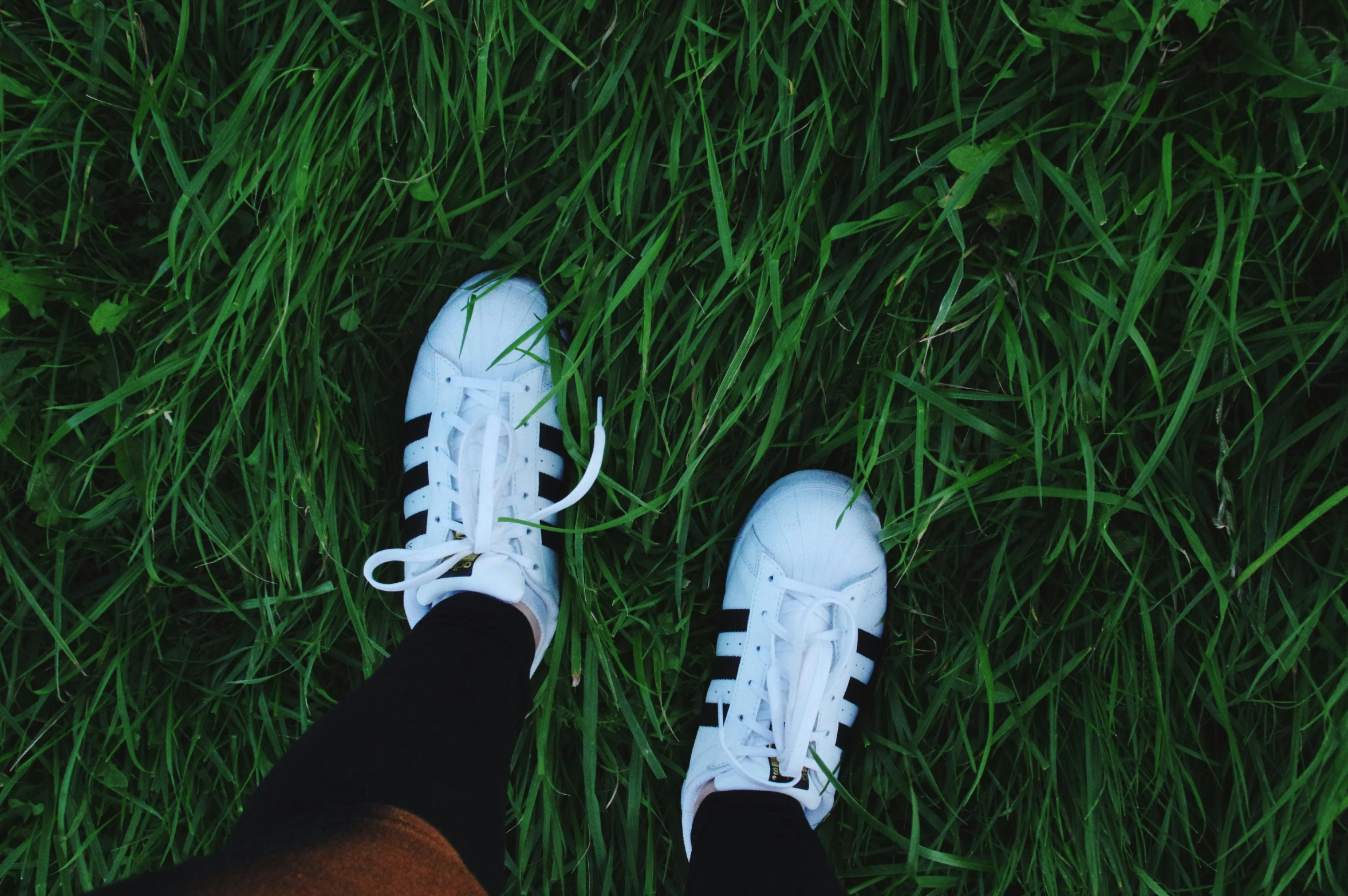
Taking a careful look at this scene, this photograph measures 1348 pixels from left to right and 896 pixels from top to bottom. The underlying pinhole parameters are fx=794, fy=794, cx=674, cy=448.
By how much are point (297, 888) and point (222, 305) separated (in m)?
0.84

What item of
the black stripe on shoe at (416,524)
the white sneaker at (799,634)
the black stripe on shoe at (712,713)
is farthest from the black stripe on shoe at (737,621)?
the black stripe on shoe at (416,524)

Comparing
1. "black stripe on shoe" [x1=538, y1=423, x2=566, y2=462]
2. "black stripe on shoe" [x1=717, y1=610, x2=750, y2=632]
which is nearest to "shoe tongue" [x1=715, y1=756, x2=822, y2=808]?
"black stripe on shoe" [x1=717, y1=610, x2=750, y2=632]

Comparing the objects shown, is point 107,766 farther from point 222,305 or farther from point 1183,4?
point 1183,4

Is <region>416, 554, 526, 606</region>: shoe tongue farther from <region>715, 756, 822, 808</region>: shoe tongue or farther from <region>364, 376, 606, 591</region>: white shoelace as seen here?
<region>715, 756, 822, 808</region>: shoe tongue

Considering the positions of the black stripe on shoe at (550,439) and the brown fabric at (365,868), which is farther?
the black stripe on shoe at (550,439)

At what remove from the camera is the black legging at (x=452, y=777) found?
87 cm

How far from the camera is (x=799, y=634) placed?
1.36 metres

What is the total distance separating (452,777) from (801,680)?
603 millimetres

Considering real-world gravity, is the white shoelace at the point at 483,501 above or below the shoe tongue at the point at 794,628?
above

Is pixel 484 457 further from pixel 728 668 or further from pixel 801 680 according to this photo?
pixel 801 680

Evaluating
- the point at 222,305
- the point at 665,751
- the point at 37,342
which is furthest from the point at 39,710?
the point at 665,751

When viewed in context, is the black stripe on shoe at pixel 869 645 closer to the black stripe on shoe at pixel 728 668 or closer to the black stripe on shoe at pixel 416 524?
the black stripe on shoe at pixel 728 668

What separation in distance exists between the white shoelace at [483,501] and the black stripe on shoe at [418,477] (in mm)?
44

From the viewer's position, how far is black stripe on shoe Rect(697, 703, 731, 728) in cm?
134
